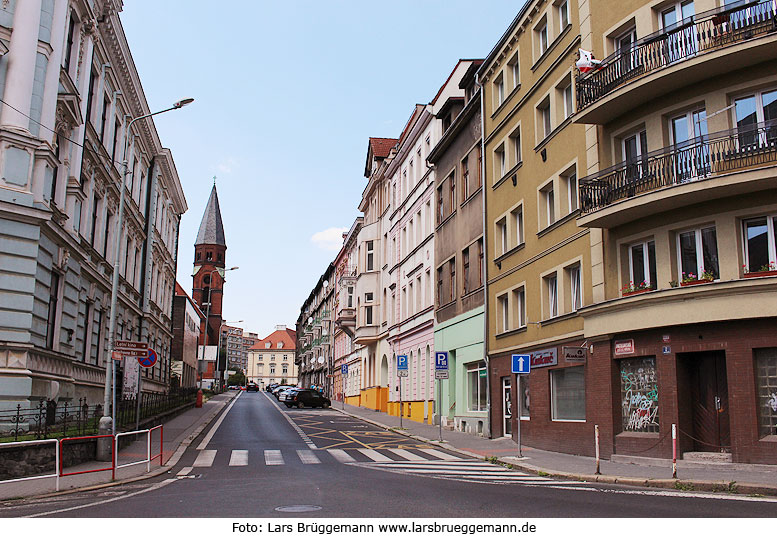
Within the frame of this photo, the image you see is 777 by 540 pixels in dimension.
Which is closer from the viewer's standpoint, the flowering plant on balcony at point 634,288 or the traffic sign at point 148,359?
the flowering plant on balcony at point 634,288

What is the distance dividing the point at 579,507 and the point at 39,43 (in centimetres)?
1793

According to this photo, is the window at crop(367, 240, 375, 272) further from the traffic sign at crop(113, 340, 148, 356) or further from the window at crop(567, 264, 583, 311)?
the traffic sign at crop(113, 340, 148, 356)

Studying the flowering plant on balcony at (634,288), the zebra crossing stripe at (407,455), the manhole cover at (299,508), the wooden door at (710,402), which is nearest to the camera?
the manhole cover at (299,508)

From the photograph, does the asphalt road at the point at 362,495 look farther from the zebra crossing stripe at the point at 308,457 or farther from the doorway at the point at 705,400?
the doorway at the point at 705,400

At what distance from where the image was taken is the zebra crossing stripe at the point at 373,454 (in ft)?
61.0

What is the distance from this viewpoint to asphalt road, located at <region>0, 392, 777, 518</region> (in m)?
9.36

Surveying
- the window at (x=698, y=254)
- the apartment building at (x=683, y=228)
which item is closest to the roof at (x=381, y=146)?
the apartment building at (x=683, y=228)

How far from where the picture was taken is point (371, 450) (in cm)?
2127

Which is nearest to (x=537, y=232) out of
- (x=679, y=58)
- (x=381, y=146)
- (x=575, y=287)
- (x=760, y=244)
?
(x=575, y=287)

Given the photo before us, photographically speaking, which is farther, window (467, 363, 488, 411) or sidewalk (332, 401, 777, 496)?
window (467, 363, 488, 411)

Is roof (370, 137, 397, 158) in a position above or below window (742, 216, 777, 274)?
above

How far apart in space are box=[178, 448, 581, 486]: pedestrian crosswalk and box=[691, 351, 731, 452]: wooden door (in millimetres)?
3849

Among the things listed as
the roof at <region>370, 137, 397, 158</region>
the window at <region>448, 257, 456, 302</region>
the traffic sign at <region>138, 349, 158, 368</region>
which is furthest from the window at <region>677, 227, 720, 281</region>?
the roof at <region>370, 137, 397, 158</region>

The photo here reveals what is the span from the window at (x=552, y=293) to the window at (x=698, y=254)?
18.1 feet
